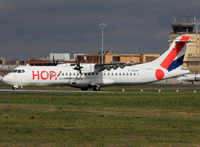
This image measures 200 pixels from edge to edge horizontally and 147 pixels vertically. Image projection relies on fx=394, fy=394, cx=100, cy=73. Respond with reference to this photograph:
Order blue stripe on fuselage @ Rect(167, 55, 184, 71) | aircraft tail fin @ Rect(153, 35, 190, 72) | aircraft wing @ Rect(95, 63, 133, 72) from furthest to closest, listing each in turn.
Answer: aircraft tail fin @ Rect(153, 35, 190, 72), blue stripe on fuselage @ Rect(167, 55, 184, 71), aircraft wing @ Rect(95, 63, 133, 72)

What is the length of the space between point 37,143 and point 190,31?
491 ft

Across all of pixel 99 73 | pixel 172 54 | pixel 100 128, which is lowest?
pixel 100 128

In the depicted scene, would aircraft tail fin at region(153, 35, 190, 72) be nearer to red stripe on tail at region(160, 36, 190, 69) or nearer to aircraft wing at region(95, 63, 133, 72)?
red stripe on tail at region(160, 36, 190, 69)

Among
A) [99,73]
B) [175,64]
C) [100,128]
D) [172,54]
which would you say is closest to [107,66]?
[99,73]

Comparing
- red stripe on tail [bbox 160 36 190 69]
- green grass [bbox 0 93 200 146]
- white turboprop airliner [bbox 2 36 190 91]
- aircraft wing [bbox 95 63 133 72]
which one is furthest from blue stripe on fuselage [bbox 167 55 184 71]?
green grass [bbox 0 93 200 146]

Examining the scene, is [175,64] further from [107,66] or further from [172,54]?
[107,66]

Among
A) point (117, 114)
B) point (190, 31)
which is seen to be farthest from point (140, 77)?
point (190, 31)

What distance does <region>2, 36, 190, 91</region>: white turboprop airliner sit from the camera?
2099 inches

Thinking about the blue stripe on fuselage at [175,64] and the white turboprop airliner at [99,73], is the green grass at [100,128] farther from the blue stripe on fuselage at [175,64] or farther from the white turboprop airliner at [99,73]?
the blue stripe on fuselage at [175,64]

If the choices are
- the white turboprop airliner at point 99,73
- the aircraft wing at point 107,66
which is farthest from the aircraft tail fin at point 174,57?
the aircraft wing at point 107,66

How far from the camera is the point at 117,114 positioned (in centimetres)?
2717

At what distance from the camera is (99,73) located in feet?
185

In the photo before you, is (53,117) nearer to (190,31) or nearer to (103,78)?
(103,78)

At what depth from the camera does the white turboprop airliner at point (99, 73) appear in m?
53.3
